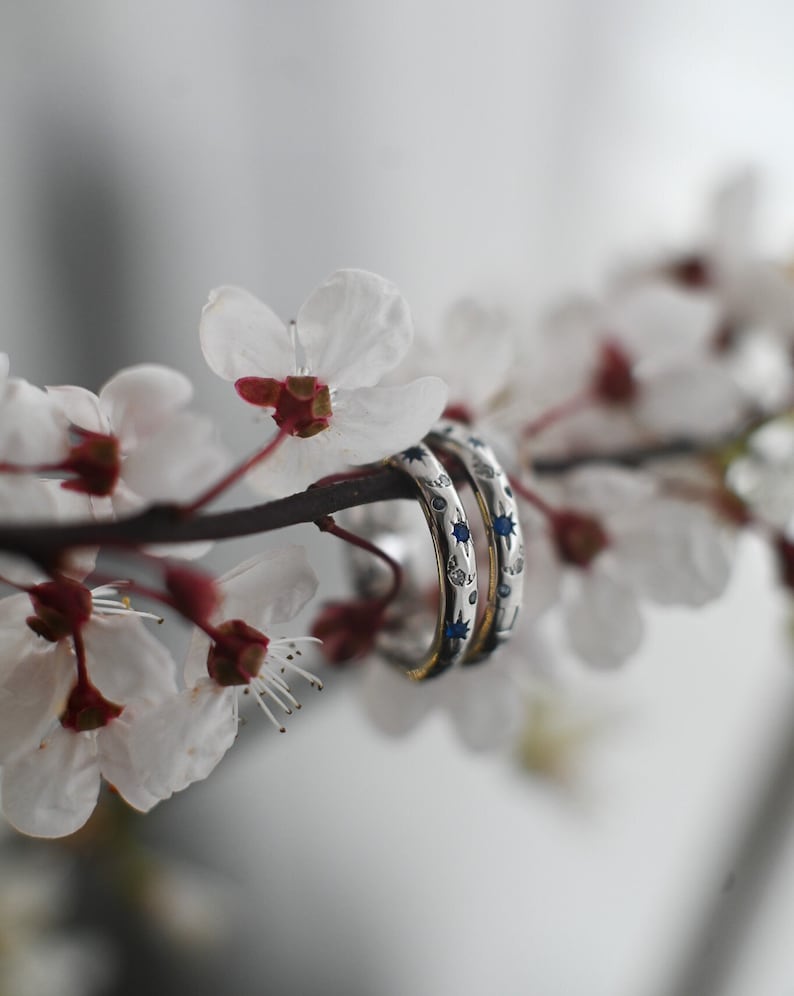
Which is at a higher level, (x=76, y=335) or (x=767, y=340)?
(x=767, y=340)

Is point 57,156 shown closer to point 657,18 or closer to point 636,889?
point 657,18

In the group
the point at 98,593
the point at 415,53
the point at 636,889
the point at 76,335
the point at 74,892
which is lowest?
the point at 636,889

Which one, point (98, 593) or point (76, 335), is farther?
point (76, 335)

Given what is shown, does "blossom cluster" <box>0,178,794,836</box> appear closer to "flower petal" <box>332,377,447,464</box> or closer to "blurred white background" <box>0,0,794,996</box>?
"flower petal" <box>332,377,447,464</box>

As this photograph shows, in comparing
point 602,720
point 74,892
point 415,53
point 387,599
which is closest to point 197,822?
point 74,892

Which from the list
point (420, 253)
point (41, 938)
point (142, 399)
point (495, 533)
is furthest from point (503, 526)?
point (420, 253)

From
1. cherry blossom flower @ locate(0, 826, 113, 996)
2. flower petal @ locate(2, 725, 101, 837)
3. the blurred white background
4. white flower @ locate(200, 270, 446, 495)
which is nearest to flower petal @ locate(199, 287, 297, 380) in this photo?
white flower @ locate(200, 270, 446, 495)
